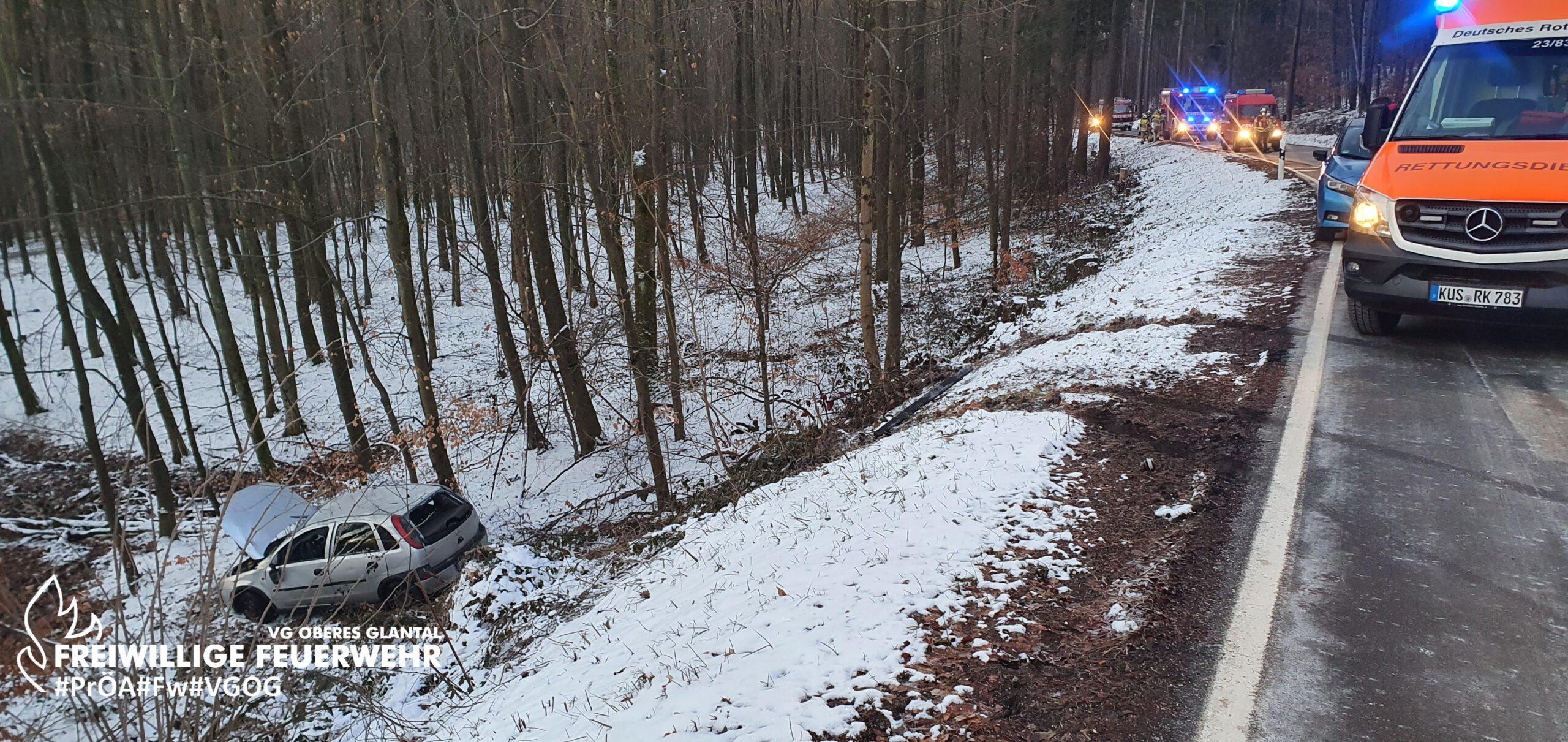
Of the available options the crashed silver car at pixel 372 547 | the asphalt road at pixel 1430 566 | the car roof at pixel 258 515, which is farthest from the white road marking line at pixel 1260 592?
the crashed silver car at pixel 372 547

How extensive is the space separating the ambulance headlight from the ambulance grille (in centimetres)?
8

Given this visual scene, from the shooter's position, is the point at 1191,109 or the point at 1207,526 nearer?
the point at 1207,526

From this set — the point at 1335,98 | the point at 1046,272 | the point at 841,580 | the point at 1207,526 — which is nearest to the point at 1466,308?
the point at 1207,526

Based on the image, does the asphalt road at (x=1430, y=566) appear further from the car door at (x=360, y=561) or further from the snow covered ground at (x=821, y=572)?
the car door at (x=360, y=561)

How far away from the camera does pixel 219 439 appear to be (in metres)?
20.0

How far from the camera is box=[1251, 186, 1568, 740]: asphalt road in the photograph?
338 cm

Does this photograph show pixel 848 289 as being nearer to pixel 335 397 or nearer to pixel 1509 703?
pixel 335 397

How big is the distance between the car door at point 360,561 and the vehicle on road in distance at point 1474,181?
11.1 metres

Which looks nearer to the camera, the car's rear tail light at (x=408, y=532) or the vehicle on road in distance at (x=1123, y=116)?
the car's rear tail light at (x=408, y=532)

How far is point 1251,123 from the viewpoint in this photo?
108 ft

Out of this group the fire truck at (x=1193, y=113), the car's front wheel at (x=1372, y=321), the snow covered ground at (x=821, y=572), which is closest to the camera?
the snow covered ground at (x=821, y=572)

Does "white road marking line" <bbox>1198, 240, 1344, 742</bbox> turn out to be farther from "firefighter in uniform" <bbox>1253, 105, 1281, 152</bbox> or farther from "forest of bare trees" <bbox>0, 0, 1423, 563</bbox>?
"firefighter in uniform" <bbox>1253, 105, 1281, 152</bbox>

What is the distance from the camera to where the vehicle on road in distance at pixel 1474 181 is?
21.4ft

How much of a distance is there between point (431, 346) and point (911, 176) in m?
14.7
